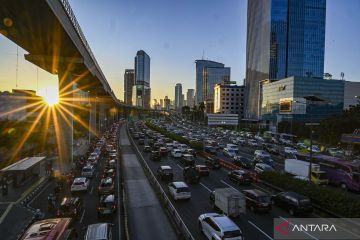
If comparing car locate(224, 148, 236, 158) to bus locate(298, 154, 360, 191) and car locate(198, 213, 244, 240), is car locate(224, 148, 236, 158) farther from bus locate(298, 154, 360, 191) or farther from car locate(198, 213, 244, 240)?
car locate(198, 213, 244, 240)

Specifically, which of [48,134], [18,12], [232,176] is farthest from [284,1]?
[18,12]

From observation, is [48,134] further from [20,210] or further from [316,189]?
[316,189]

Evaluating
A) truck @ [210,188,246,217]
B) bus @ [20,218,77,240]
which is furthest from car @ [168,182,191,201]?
bus @ [20,218,77,240]

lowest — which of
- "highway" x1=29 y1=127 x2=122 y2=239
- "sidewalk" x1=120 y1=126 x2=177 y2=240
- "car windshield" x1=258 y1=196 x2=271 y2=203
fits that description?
"highway" x1=29 y1=127 x2=122 y2=239

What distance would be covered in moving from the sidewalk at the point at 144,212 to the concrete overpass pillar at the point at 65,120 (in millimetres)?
10386

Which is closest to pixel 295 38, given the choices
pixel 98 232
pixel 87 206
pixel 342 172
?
pixel 342 172

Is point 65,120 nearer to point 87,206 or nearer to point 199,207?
point 87,206

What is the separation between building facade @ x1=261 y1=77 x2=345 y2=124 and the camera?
361 ft

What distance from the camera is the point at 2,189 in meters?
25.9

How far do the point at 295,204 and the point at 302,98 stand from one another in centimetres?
10266

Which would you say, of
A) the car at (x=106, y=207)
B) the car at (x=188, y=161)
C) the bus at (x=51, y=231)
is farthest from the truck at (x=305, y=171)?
the bus at (x=51, y=231)

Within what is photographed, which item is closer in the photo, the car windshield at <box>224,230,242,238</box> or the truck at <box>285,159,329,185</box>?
the car windshield at <box>224,230,242,238</box>

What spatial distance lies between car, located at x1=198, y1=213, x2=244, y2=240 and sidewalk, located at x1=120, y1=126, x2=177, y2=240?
6.33 ft

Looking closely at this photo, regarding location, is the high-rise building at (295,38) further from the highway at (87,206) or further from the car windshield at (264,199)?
the car windshield at (264,199)
